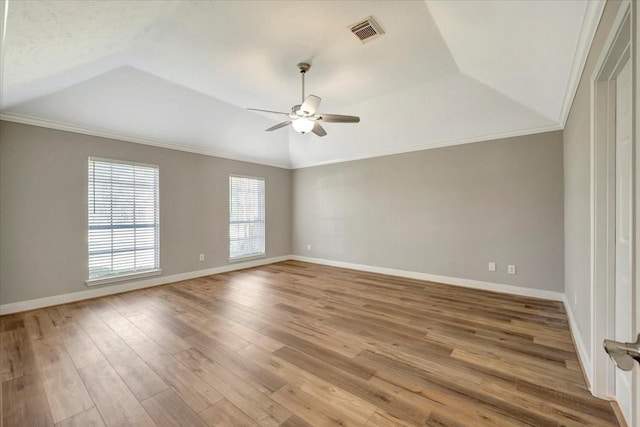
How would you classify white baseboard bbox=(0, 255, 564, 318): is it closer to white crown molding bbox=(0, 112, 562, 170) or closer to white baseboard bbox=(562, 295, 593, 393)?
white baseboard bbox=(562, 295, 593, 393)

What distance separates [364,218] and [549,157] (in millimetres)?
3116

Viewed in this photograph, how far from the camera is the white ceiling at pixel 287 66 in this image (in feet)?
6.47

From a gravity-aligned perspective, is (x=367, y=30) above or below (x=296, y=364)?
above

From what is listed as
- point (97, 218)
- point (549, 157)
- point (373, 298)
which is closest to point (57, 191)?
point (97, 218)

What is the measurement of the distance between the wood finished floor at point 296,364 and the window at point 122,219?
71 centimetres

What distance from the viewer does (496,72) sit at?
9.66ft

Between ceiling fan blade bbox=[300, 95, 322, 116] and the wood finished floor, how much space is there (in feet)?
7.95

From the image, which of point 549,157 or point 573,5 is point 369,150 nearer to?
point 549,157

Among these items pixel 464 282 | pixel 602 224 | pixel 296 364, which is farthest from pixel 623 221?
pixel 464 282

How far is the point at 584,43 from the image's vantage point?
185 centimetres

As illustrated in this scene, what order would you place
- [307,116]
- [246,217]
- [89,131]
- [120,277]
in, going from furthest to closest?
[246,217] → [120,277] → [89,131] → [307,116]

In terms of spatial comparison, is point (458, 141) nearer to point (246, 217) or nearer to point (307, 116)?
point (307, 116)

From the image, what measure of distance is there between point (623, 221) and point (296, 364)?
7.97 feet

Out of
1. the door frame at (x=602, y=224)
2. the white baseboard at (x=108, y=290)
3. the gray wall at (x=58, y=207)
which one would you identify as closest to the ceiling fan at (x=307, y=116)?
the door frame at (x=602, y=224)
